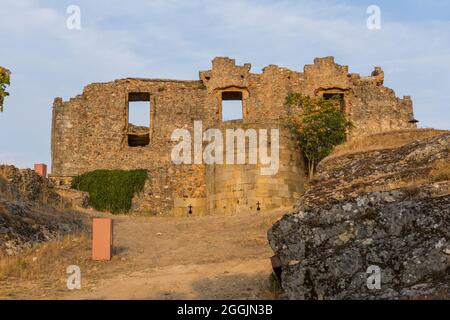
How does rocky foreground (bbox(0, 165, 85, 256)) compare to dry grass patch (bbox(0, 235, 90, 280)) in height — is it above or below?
above

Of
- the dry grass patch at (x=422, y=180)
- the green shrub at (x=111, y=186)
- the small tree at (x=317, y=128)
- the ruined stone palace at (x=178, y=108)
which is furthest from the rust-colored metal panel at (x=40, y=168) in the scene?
the dry grass patch at (x=422, y=180)

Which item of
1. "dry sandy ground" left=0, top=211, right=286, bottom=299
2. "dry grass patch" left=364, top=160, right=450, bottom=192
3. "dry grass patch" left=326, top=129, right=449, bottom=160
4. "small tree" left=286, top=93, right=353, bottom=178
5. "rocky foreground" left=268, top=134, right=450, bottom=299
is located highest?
"small tree" left=286, top=93, right=353, bottom=178

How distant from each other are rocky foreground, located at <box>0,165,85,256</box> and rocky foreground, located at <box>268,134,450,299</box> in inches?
307

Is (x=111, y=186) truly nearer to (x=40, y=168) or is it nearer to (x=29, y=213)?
(x=40, y=168)

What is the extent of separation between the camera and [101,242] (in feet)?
44.8

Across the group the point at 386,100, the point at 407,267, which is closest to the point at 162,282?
the point at 407,267

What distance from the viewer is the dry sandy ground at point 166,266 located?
10.3 meters

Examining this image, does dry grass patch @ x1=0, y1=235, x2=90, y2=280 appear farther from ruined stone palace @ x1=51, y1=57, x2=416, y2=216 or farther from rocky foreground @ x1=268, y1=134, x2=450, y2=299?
ruined stone palace @ x1=51, y1=57, x2=416, y2=216

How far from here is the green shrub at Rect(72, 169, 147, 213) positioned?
92.6ft

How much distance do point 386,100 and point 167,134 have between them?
10.7m

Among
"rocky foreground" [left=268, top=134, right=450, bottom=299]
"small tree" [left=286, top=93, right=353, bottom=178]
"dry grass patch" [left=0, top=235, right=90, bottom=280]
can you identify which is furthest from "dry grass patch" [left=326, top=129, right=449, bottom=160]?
"rocky foreground" [left=268, top=134, right=450, bottom=299]

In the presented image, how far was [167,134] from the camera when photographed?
31625mm

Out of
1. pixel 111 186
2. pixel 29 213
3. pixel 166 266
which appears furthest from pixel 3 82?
pixel 111 186
